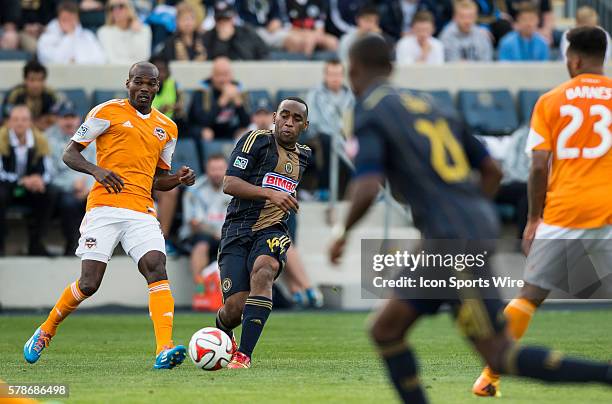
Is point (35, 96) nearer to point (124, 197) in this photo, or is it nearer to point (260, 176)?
point (124, 197)

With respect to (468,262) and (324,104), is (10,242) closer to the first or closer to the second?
(324,104)

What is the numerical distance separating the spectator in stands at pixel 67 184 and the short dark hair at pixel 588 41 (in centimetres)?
972

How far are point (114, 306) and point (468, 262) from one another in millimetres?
11449

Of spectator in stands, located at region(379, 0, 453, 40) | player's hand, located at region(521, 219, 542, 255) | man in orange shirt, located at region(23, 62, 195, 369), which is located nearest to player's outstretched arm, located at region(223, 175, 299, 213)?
man in orange shirt, located at region(23, 62, 195, 369)

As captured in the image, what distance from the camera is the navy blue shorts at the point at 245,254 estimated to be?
32.8 feet

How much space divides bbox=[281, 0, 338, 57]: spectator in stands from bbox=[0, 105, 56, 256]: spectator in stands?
5412mm

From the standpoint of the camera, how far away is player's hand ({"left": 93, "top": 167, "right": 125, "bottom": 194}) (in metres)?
9.70

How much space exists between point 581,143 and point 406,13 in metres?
13.4

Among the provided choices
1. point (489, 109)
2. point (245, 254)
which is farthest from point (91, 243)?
point (489, 109)

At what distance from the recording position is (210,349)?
9523 mm

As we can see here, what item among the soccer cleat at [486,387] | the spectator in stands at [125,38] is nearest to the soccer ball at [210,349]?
the soccer cleat at [486,387]

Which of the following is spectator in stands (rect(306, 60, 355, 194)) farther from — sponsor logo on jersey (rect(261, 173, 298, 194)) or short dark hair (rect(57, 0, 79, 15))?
sponsor logo on jersey (rect(261, 173, 298, 194))

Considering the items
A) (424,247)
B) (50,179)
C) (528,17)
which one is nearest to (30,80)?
(50,179)

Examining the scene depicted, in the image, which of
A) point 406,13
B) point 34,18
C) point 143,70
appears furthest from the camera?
point 406,13
